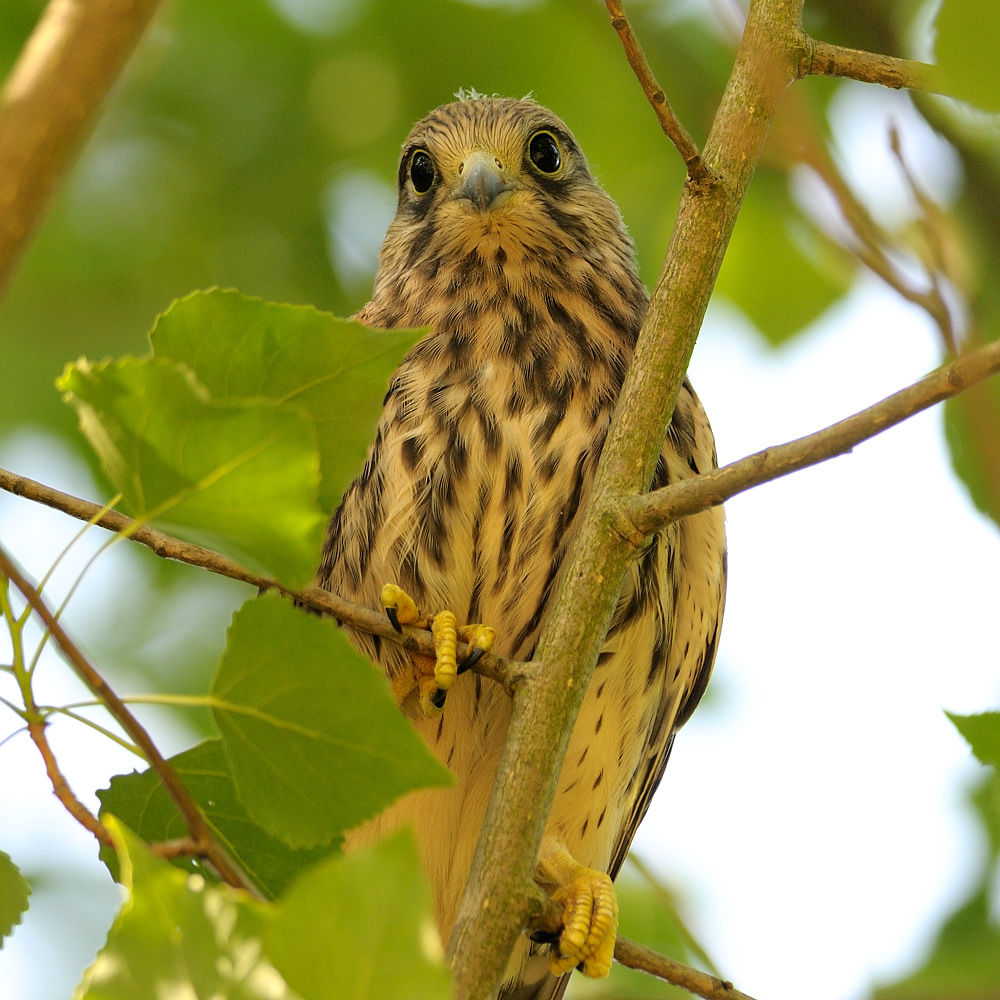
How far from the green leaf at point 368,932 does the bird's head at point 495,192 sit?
2.56 metres

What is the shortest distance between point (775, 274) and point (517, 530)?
260 centimetres

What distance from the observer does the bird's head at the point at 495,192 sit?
3529 mm

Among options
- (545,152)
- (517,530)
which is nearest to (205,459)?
(517,530)

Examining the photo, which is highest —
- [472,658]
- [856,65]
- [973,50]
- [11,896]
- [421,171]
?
[421,171]

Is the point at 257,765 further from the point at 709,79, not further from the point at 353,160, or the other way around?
the point at 353,160

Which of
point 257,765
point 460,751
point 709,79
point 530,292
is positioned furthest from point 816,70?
point 709,79

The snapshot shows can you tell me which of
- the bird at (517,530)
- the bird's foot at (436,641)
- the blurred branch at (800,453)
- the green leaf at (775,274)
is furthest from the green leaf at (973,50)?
the green leaf at (775,274)

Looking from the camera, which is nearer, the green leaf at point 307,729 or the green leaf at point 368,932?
the green leaf at point 368,932

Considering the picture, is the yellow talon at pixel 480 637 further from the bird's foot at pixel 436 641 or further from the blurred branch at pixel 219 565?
the blurred branch at pixel 219 565

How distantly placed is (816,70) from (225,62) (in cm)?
316

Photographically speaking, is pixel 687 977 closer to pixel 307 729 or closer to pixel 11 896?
pixel 307 729

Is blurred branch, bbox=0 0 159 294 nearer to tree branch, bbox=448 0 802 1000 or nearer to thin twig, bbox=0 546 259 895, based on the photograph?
thin twig, bbox=0 546 259 895

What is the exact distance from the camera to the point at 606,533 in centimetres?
198

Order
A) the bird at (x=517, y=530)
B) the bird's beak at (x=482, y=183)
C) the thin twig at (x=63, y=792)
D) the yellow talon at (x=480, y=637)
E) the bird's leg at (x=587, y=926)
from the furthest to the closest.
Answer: the bird's beak at (x=482, y=183) < the bird at (x=517, y=530) < the bird's leg at (x=587, y=926) < the yellow talon at (x=480, y=637) < the thin twig at (x=63, y=792)
